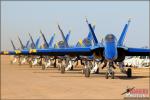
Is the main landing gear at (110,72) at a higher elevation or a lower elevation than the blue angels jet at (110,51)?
lower

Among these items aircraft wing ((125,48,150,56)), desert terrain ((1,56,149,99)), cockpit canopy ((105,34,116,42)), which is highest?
cockpit canopy ((105,34,116,42))

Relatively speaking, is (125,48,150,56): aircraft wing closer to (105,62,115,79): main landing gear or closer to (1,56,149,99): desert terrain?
(105,62,115,79): main landing gear

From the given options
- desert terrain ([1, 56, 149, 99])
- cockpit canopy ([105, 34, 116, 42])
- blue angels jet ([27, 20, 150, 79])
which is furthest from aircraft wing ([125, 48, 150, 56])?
desert terrain ([1, 56, 149, 99])

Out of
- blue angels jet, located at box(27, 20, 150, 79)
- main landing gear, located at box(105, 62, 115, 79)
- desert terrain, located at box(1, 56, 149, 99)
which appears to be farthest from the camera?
main landing gear, located at box(105, 62, 115, 79)

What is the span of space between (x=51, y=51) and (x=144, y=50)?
7.50 m

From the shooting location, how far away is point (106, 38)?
76.3 feet

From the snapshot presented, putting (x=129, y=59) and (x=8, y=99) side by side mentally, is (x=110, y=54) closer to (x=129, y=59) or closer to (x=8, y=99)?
(x=8, y=99)

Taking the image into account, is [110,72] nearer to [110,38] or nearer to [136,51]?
[110,38]

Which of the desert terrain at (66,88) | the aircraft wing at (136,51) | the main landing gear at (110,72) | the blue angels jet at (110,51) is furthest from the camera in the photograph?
the aircraft wing at (136,51)

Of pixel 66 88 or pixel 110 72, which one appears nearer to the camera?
pixel 66 88

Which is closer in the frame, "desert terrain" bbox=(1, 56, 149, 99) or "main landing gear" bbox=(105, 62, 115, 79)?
"desert terrain" bbox=(1, 56, 149, 99)

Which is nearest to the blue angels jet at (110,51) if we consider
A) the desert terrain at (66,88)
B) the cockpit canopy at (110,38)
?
the cockpit canopy at (110,38)

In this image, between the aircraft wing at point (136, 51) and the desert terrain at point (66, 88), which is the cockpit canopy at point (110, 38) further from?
the desert terrain at point (66, 88)

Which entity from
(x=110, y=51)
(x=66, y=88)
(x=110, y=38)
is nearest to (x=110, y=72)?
(x=110, y=51)
